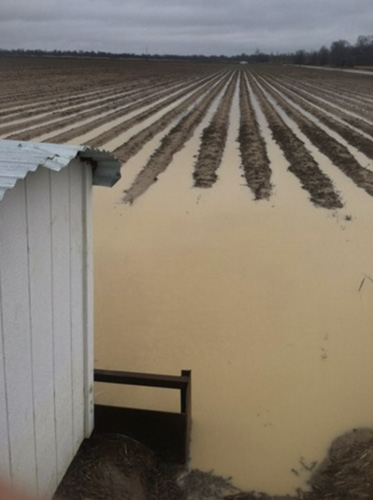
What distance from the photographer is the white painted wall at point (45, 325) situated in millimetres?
2570

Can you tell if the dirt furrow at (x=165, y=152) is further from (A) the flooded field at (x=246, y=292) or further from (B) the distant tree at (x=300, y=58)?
(B) the distant tree at (x=300, y=58)

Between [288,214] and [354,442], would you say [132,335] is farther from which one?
[288,214]

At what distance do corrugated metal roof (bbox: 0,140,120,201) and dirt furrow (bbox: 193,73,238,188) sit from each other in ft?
26.3

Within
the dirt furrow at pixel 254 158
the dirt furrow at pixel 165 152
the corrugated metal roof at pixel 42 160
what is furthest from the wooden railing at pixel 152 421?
the dirt furrow at pixel 254 158

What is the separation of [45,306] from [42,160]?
845mm

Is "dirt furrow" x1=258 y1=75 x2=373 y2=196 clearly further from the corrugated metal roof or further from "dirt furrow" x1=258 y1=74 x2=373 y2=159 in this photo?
the corrugated metal roof

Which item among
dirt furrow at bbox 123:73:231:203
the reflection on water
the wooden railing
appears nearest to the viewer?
the wooden railing

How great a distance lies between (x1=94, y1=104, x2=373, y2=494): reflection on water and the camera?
448 centimetres

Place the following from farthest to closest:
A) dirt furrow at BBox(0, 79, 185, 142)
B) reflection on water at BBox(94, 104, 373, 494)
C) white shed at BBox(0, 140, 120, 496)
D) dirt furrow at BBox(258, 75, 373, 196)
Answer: dirt furrow at BBox(0, 79, 185, 142), dirt furrow at BBox(258, 75, 373, 196), reflection on water at BBox(94, 104, 373, 494), white shed at BBox(0, 140, 120, 496)

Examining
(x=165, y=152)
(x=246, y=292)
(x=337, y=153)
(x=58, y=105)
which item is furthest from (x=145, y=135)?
(x=246, y=292)

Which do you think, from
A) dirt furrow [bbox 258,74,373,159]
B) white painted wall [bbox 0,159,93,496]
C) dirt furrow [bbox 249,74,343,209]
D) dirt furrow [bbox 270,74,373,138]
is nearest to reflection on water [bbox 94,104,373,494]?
dirt furrow [bbox 249,74,343,209]

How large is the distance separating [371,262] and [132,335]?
3.81 meters

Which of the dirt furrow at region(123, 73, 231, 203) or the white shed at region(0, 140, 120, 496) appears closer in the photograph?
the white shed at region(0, 140, 120, 496)

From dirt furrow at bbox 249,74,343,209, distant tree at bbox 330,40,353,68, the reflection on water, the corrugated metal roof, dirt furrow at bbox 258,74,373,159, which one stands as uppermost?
distant tree at bbox 330,40,353,68
